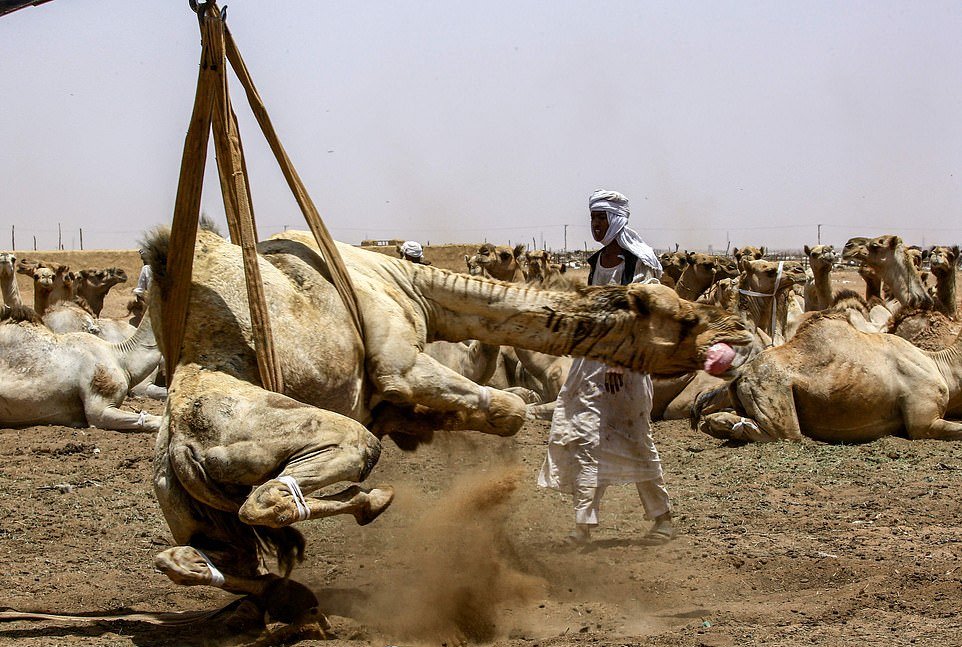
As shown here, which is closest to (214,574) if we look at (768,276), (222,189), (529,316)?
(222,189)

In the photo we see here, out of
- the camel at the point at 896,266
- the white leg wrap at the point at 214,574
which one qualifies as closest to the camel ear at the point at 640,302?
the white leg wrap at the point at 214,574

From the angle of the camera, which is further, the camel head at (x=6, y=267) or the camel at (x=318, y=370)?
the camel head at (x=6, y=267)

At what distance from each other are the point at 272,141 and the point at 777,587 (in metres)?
3.52

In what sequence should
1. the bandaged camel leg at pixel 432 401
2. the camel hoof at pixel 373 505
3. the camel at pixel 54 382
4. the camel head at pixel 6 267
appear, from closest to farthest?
1. the camel hoof at pixel 373 505
2. the bandaged camel leg at pixel 432 401
3. the camel at pixel 54 382
4. the camel head at pixel 6 267

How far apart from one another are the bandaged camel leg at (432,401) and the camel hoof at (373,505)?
45 cm

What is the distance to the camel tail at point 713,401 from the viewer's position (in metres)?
10.8

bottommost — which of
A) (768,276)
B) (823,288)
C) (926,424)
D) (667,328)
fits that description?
(926,424)

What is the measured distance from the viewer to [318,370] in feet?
16.0

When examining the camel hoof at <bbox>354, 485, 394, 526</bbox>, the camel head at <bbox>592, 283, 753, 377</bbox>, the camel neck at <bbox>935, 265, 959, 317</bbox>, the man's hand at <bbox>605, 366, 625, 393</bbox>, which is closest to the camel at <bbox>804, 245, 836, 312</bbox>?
the camel neck at <bbox>935, 265, 959, 317</bbox>

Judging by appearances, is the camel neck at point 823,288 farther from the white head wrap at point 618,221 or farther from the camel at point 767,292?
the white head wrap at point 618,221

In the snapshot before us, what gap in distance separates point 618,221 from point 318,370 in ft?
9.97

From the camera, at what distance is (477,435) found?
6.54m

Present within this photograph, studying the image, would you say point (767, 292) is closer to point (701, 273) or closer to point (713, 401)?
point (701, 273)

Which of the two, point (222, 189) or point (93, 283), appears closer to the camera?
point (222, 189)
